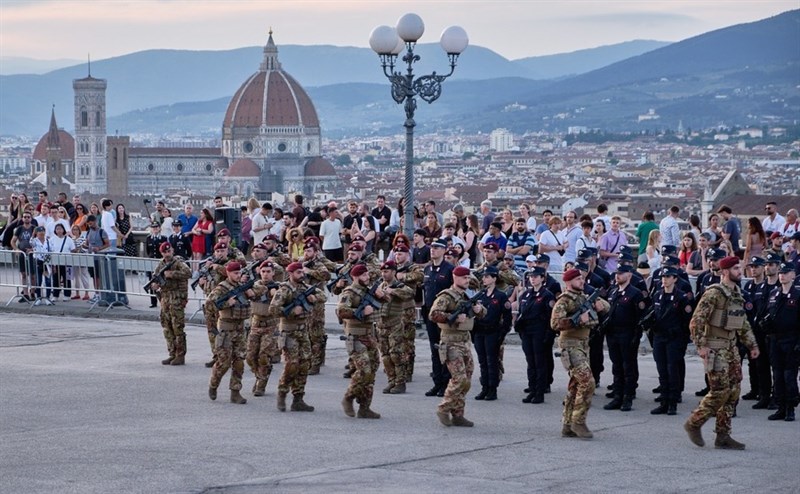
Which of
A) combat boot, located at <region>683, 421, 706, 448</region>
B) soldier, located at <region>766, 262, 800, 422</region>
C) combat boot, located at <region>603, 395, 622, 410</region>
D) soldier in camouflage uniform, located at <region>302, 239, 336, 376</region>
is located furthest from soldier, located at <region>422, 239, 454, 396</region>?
combat boot, located at <region>683, 421, 706, 448</region>

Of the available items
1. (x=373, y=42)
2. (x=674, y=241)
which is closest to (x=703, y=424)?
(x=674, y=241)

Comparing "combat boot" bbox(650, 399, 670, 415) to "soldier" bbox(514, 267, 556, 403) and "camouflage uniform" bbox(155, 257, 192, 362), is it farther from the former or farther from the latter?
"camouflage uniform" bbox(155, 257, 192, 362)

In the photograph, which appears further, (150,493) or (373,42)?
(373,42)

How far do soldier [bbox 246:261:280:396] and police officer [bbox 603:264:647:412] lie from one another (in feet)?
11.5

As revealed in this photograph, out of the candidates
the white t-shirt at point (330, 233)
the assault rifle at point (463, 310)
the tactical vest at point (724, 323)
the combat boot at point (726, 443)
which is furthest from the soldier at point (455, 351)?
the white t-shirt at point (330, 233)

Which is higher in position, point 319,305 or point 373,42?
point 373,42

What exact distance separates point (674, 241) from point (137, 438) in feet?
33.4

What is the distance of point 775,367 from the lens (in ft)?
51.3

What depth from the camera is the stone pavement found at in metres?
12.6

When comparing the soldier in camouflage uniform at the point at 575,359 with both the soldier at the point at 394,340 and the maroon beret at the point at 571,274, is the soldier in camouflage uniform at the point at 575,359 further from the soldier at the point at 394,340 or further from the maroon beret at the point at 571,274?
the soldier at the point at 394,340

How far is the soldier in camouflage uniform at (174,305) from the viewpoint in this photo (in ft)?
63.7

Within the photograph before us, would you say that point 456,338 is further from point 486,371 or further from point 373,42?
point 373,42

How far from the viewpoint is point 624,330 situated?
1622 centimetres

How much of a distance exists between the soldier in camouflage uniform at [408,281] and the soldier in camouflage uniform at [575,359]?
2.96 meters
